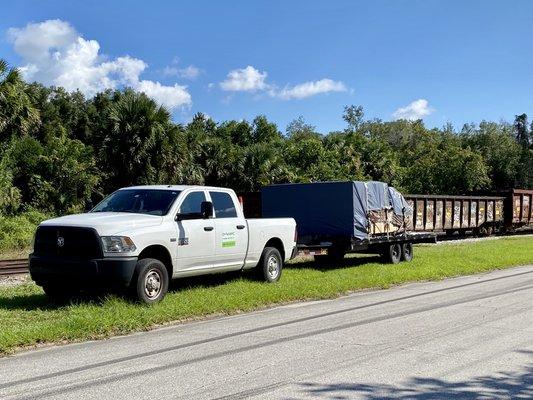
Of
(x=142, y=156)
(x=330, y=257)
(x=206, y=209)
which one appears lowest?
(x=330, y=257)

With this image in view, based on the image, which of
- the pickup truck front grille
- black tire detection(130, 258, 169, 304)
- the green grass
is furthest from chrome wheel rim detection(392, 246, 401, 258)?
the pickup truck front grille

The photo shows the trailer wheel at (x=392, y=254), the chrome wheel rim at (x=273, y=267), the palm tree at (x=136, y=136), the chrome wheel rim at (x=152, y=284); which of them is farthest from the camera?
the palm tree at (x=136, y=136)

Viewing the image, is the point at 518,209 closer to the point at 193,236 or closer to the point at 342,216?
the point at 342,216

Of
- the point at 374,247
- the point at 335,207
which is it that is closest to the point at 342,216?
the point at 335,207

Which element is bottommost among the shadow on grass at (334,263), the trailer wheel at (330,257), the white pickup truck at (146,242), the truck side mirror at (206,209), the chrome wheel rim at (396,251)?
the shadow on grass at (334,263)

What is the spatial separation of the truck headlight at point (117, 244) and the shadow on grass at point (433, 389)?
4710 millimetres

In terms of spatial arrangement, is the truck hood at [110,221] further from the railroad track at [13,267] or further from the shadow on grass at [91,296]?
the railroad track at [13,267]

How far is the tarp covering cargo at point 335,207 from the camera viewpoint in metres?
16.7

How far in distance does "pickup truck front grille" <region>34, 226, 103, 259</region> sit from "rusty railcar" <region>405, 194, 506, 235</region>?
17197 millimetres

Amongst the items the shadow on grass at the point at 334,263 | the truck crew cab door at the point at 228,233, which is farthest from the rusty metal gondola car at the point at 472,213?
the truck crew cab door at the point at 228,233

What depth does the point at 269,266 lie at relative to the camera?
13.2m

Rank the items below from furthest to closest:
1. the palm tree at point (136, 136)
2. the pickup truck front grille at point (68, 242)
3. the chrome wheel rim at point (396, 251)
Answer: the palm tree at point (136, 136)
the chrome wheel rim at point (396, 251)
the pickup truck front grille at point (68, 242)

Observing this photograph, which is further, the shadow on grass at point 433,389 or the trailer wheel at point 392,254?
the trailer wheel at point 392,254

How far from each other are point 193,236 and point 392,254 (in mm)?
8849
